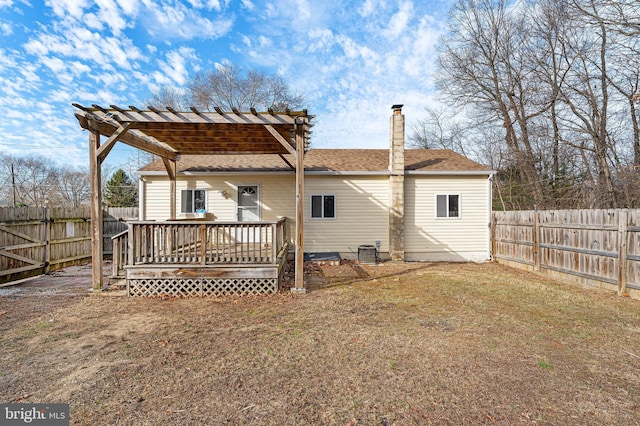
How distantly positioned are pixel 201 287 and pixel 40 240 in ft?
18.0

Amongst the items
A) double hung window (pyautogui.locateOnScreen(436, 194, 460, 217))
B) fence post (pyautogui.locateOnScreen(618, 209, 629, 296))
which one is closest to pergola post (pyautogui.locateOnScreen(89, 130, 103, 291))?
double hung window (pyautogui.locateOnScreen(436, 194, 460, 217))

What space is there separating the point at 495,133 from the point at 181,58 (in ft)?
59.6

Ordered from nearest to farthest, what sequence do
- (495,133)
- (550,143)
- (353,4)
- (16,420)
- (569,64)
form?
(16,420), (353,4), (569,64), (550,143), (495,133)

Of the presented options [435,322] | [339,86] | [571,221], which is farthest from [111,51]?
[571,221]

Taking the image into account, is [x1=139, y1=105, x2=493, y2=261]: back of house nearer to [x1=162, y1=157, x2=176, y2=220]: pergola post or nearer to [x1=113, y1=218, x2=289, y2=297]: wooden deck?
[x1=162, y1=157, x2=176, y2=220]: pergola post

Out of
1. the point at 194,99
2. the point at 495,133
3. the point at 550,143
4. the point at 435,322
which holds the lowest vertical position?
the point at 435,322

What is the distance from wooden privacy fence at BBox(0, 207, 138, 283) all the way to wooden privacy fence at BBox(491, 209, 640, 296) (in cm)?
1341

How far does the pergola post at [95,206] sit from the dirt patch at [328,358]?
27.6 inches

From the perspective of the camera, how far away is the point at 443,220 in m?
10.8

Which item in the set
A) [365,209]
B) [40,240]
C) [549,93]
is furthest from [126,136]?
[549,93]

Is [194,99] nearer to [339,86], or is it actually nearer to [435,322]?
[339,86]

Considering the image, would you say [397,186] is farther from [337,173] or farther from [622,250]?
[622,250]

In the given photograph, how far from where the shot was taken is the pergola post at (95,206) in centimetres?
623

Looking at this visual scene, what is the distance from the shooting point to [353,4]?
11.0m
